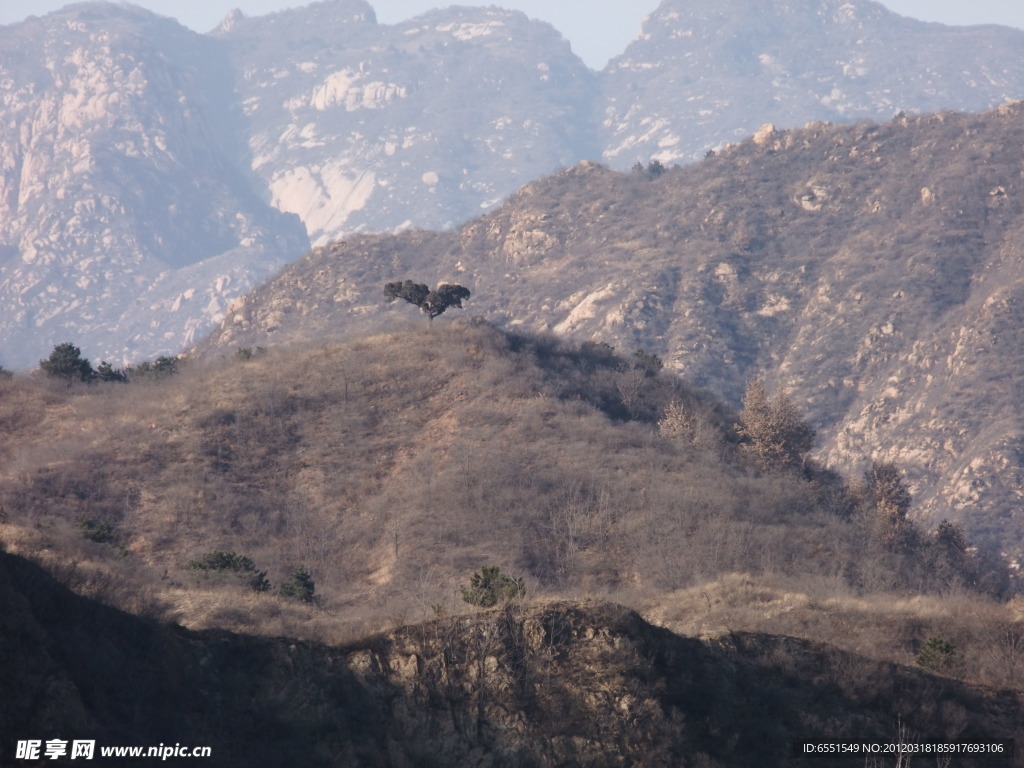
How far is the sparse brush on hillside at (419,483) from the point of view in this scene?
53938 mm

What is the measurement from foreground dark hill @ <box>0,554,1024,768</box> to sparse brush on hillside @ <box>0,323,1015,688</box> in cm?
1218

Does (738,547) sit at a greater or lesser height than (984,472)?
greater

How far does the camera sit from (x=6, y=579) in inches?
1042

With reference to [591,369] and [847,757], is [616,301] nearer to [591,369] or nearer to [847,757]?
[591,369]

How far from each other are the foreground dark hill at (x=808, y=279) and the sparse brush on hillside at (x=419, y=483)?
37.2 metres

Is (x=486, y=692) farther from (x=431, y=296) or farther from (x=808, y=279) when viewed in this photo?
(x=808, y=279)

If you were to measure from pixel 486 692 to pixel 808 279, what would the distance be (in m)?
117

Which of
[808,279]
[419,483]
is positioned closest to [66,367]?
[419,483]

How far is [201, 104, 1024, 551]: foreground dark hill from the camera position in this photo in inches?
4385

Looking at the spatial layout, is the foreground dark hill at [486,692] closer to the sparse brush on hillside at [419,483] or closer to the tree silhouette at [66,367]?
the sparse brush on hillside at [419,483]

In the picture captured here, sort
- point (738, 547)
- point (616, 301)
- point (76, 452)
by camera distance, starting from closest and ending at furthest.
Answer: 1. point (738, 547)
2. point (76, 452)
3. point (616, 301)

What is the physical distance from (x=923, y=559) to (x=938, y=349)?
194ft

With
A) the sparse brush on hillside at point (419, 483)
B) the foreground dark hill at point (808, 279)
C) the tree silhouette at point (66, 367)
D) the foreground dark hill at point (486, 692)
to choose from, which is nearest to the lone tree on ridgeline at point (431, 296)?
the sparse brush on hillside at point (419, 483)

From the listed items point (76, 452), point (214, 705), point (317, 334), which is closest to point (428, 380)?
point (76, 452)
